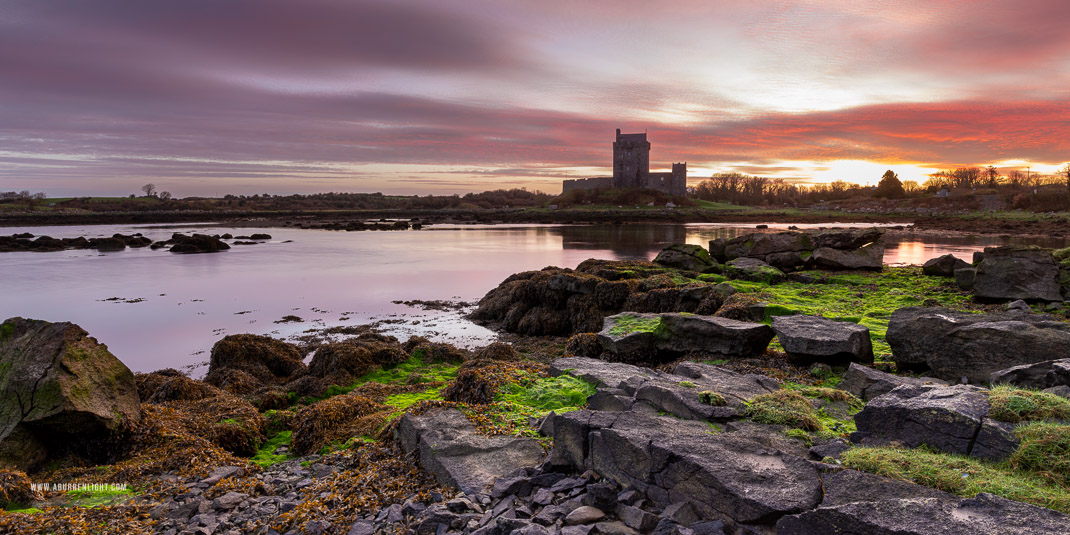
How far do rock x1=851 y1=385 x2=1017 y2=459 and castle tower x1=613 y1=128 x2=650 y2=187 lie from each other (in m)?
147

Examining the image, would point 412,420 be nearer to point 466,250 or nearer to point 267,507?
point 267,507

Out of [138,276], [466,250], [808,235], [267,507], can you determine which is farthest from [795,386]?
[466,250]

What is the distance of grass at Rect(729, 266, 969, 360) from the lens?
12.6 metres

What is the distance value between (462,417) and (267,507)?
2549 mm

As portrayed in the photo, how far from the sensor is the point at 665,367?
34.7 feet

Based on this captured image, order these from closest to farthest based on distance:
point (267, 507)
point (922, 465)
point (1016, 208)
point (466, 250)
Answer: point (922, 465), point (267, 507), point (466, 250), point (1016, 208)

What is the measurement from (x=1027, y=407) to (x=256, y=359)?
14.4 m

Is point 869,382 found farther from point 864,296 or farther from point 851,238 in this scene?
point 851,238

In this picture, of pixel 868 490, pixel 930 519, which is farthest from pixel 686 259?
pixel 930 519

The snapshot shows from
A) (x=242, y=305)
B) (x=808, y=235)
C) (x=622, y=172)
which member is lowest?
(x=242, y=305)

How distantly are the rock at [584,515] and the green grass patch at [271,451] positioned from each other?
185 inches

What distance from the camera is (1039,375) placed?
6.41 meters

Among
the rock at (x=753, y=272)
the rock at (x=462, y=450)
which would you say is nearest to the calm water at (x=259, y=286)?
the rock at (x=753, y=272)

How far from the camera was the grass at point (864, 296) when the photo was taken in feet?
41.2
